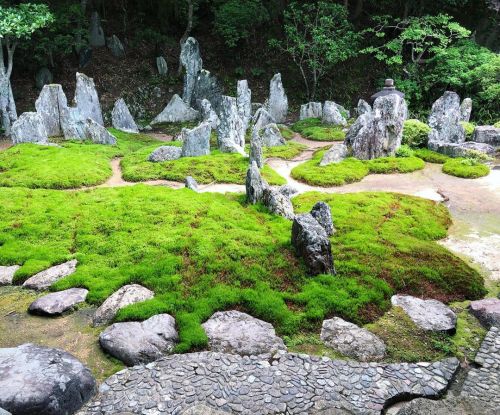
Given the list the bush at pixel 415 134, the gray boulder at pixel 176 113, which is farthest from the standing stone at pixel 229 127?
the bush at pixel 415 134

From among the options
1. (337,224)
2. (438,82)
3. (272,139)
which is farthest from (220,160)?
(438,82)

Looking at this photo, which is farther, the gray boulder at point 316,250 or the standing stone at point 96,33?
the standing stone at point 96,33

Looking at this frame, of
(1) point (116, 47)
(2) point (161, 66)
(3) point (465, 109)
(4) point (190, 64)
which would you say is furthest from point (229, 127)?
(1) point (116, 47)

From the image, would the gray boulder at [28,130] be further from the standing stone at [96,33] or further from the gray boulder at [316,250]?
the gray boulder at [316,250]

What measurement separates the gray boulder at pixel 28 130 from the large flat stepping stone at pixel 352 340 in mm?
18139

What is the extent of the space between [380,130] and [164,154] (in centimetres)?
923

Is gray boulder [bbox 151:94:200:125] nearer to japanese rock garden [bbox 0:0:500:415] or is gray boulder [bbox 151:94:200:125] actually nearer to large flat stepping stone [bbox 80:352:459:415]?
japanese rock garden [bbox 0:0:500:415]

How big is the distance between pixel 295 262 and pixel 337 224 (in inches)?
110

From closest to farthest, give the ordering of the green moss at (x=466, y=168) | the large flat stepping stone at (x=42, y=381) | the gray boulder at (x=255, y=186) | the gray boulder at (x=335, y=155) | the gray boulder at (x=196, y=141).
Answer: the large flat stepping stone at (x=42, y=381)
the gray boulder at (x=255, y=186)
the green moss at (x=466, y=168)
the gray boulder at (x=335, y=155)
the gray boulder at (x=196, y=141)

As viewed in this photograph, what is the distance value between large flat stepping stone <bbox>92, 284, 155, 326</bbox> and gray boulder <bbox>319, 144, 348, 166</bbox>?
11.5 meters

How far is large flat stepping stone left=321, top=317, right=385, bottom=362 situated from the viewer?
23.7 feet

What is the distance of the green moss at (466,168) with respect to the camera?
55.6 ft

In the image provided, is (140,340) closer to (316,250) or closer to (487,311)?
(316,250)

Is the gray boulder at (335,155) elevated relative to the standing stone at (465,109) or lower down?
lower down
